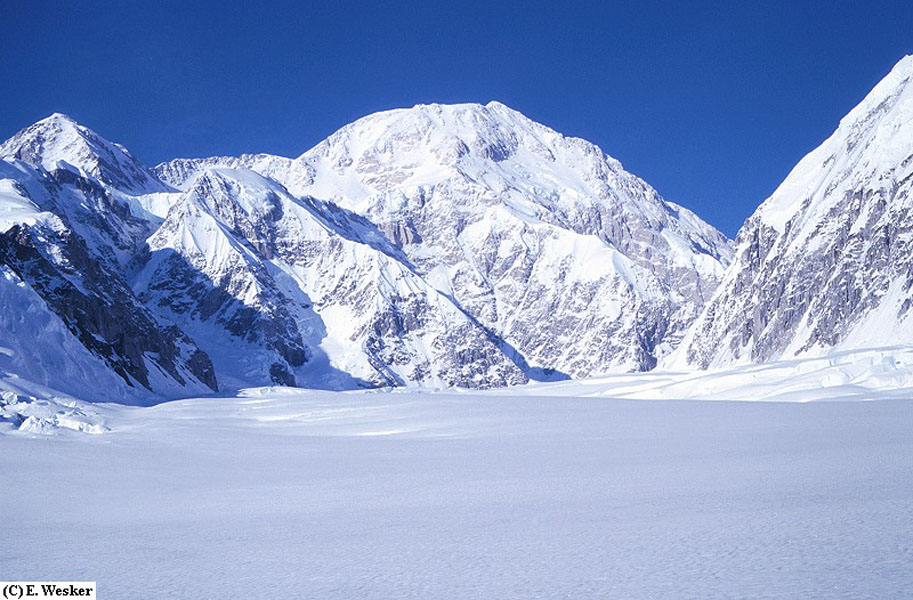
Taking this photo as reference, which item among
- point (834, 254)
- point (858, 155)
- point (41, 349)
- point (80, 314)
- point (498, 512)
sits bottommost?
point (498, 512)

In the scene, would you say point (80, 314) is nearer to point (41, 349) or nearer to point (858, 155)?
point (41, 349)

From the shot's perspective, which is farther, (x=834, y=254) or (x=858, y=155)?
(x=858, y=155)

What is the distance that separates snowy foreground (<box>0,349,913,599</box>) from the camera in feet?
26.2

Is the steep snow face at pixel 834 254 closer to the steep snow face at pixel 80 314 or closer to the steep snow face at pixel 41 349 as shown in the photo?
the steep snow face at pixel 41 349

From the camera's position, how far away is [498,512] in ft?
38.4

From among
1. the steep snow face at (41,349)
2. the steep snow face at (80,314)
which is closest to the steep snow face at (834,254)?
the steep snow face at (41,349)

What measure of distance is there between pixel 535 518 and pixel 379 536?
7.24ft

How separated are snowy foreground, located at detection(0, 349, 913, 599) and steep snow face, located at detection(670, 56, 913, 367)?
326 feet

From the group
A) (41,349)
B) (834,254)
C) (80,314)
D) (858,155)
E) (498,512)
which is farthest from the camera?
(858,155)

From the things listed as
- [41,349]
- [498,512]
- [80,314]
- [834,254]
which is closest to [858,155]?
[834,254]

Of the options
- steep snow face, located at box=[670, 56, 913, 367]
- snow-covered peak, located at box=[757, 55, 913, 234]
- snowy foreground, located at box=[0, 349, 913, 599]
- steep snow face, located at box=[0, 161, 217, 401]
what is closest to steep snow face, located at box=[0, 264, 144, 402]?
steep snow face, located at box=[0, 161, 217, 401]

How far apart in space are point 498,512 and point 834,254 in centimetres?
14716

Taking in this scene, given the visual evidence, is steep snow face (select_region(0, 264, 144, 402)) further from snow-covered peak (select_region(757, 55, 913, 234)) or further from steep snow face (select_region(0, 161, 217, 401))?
snow-covered peak (select_region(757, 55, 913, 234))

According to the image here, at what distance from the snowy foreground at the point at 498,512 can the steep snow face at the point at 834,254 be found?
9947cm
